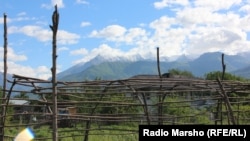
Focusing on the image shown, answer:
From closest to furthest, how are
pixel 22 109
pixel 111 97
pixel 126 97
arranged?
pixel 111 97 < pixel 126 97 < pixel 22 109

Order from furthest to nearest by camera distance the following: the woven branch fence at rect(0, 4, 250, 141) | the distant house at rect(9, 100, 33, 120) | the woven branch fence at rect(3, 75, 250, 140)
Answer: the distant house at rect(9, 100, 33, 120) → the woven branch fence at rect(3, 75, 250, 140) → the woven branch fence at rect(0, 4, 250, 141)

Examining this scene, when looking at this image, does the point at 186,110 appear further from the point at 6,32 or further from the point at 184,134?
the point at 184,134

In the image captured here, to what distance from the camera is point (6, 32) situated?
29.7ft

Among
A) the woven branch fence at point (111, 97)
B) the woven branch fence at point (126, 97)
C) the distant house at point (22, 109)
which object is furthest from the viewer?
the distant house at point (22, 109)

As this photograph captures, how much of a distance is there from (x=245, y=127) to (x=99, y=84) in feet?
9.17

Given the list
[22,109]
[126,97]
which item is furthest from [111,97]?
[22,109]

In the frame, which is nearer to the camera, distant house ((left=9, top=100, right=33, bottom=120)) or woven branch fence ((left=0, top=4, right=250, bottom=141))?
woven branch fence ((left=0, top=4, right=250, bottom=141))

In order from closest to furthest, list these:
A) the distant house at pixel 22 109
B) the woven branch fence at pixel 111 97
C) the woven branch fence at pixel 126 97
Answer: the woven branch fence at pixel 111 97
the woven branch fence at pixel 126 97
the distant house at pixel 22 109

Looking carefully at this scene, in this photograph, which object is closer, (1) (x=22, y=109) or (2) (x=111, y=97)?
(2) (x=111, y=97)

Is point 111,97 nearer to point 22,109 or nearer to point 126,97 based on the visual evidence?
point 126,97

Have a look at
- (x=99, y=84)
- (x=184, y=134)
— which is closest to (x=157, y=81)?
(x=99, y=84)

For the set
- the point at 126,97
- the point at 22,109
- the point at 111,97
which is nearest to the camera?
the point at 111,97

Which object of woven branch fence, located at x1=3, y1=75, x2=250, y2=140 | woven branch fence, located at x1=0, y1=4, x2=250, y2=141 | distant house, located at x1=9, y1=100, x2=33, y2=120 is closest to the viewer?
woven branch fence, located at x1=0, y1=4, x2=250, y2=141

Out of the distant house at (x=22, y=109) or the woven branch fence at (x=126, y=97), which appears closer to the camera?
the woven branch fence at (x=126, y=97)
